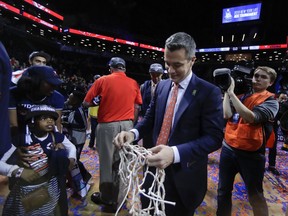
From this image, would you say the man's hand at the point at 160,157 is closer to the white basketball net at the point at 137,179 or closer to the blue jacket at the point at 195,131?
the white basketball net at the point at 137,179

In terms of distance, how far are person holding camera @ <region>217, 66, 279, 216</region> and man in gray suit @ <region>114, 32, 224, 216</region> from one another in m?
0.60

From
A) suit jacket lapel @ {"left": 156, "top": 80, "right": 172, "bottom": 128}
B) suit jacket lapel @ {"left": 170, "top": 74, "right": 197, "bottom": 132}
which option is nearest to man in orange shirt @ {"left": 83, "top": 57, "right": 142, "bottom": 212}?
suit jacket lapel @ {"left": 156, "top": 80, "right": 172, "bottom": 128}

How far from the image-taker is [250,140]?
73.2 inches

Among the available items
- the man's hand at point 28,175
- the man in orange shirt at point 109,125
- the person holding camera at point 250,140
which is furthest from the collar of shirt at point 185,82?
the man in orange shirt at point 109,125

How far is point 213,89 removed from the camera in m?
1.30

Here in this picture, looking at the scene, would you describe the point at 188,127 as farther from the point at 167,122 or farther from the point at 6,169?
the point at 6,169

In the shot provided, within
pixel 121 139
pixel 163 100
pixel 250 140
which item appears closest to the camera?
pixel 121 139

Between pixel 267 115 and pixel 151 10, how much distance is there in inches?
886

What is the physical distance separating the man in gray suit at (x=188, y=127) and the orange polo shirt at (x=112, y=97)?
1.34 m

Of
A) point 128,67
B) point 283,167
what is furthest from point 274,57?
point 283,167

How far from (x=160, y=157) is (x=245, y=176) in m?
1.33

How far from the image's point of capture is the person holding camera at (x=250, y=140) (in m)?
1.79

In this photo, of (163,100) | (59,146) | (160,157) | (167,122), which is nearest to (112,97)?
(59,146)

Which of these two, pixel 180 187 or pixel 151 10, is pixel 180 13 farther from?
pixel 180 187
